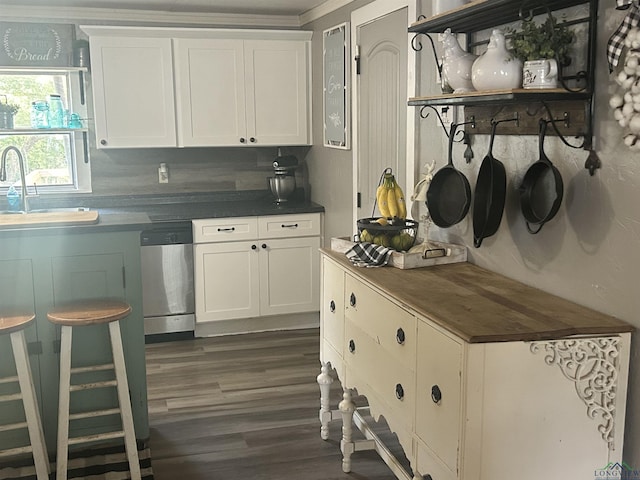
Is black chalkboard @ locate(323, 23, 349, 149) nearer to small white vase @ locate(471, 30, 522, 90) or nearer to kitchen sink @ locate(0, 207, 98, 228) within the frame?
kitchen sink @ locate(0, 207, 98, 228)

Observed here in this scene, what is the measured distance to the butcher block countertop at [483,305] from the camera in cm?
196

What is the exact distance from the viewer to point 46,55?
4797 millimetres

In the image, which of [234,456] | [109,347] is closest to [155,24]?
[109,347]

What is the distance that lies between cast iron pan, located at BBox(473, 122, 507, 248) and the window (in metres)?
3.15

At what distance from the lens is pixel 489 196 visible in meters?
2.60

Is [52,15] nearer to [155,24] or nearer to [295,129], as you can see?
[155,24]

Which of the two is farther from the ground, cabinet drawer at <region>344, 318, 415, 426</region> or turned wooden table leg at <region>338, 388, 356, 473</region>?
cabinet drawer at <region>344, 318, 415, 426</region>

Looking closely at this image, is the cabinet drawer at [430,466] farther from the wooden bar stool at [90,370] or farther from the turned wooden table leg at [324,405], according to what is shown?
the wooden bar stool at [90,370]

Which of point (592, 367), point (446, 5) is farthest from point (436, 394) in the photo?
point (446, 5)

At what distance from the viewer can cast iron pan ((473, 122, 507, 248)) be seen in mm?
2537

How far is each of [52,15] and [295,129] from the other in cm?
180

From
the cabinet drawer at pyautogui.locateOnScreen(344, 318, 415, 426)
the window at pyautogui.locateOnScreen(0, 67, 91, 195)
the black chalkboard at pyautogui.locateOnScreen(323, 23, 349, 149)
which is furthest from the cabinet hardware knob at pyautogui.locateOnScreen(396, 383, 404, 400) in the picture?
the window at pyautogui.locateOnScreen(0, 67, 91, 195)

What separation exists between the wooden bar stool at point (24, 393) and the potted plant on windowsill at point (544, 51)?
6.70ft

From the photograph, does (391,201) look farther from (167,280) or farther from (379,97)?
(167,280)
